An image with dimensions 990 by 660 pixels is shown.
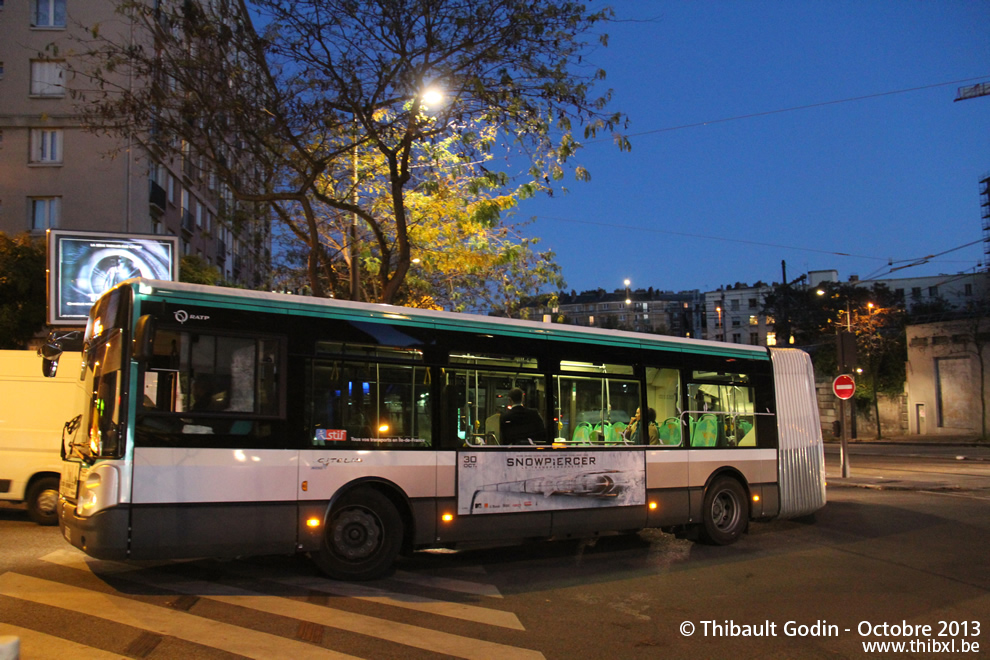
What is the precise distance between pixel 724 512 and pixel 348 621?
6884mm

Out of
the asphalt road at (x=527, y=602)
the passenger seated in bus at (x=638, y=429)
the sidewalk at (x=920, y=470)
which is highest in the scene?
the passenger seated in bus at (x=638, y=429)

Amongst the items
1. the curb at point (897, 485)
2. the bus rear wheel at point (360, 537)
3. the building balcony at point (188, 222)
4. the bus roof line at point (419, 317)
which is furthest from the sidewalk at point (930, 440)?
the bus rear wheel at point (360, 537)

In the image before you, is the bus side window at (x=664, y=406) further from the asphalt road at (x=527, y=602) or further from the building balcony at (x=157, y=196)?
the building balcony at (x=157, y=196)

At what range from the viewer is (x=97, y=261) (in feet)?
61.2

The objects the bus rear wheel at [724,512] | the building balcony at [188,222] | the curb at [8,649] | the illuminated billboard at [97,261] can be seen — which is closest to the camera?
the curb at [8,649]

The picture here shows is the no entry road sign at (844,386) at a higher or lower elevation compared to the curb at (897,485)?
higher

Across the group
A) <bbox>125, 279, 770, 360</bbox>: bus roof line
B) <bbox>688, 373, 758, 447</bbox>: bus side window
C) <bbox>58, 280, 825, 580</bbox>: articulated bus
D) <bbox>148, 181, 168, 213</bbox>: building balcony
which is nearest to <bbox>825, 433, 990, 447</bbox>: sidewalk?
<bbox>688, 373, 758, 447</bbox>: bus side window

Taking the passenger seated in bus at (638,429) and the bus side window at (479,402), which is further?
the passenger seated in bus at (638,429)

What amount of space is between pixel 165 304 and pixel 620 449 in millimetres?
5933

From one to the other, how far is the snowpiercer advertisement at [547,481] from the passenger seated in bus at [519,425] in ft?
0.53

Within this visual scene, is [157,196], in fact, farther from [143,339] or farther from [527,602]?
[527,602]

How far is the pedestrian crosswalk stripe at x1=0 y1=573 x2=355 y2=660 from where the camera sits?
5707mm

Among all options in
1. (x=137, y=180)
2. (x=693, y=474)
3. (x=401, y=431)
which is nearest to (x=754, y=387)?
(x=693, y=474)

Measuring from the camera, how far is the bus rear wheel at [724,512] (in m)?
11.4
